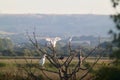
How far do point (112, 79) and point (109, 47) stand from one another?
3.64ft

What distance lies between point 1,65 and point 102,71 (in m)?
24.5

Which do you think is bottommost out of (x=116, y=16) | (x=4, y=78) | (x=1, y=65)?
(x=1, y=65)

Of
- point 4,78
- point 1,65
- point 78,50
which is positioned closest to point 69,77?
point 78,50

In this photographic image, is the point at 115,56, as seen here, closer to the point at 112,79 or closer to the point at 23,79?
the point at 112,79

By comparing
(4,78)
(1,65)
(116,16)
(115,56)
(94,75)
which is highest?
(116,16)

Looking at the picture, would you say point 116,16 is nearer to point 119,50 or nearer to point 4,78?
point 119,50

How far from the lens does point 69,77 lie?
1752 centimetres

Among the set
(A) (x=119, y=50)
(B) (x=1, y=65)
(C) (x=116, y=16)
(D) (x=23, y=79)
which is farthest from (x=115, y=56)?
(B) (x=1, y=65)

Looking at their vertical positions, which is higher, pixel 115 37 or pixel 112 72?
pixel 115 37

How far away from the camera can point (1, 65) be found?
4278 centimetres

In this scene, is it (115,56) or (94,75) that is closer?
(115,56)
